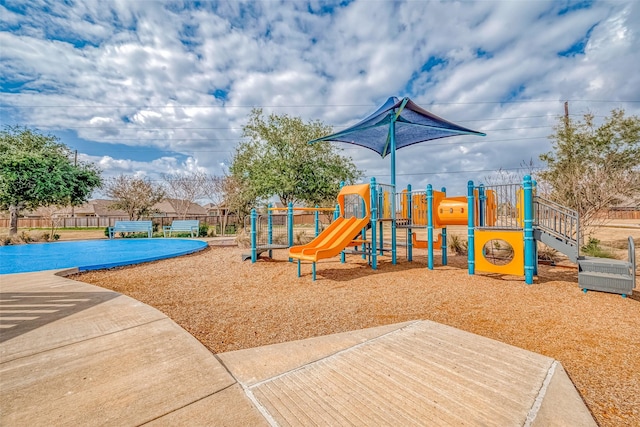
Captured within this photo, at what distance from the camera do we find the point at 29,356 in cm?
260

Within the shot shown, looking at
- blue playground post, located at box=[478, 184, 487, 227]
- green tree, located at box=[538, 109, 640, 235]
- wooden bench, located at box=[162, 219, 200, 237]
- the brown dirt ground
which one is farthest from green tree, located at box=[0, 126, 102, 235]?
green tree, located at box=[538, 109, 640, 235]

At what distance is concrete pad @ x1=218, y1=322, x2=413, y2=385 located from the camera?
237 cm

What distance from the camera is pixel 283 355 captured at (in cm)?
271

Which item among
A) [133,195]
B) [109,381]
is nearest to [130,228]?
[133,195]

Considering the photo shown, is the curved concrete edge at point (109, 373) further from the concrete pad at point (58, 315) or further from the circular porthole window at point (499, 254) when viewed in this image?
the circular porthole window at point (499, 254)

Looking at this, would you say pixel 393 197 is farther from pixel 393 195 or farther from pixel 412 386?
pixel 412 386

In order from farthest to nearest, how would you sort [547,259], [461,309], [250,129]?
1. [250,129]
2. [547,259]
3. [461,309]

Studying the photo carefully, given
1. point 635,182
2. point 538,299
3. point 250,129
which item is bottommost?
point 538,299

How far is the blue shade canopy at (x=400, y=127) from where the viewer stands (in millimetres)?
8258

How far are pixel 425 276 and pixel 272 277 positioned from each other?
3.48 m

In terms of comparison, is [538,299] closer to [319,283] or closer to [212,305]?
[319,283]

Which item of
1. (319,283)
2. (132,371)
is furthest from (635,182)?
(132,371)

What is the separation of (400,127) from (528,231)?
501cm

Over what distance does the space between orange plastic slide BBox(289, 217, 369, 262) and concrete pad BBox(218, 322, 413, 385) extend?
2927 mm
